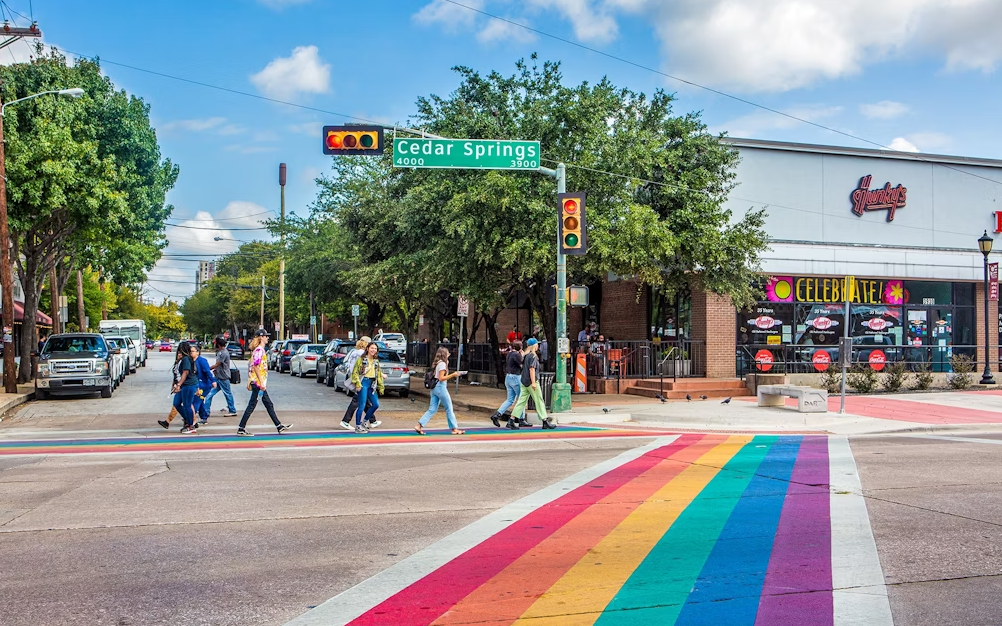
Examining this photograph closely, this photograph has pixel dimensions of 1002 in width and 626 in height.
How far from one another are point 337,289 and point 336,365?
1417 centimetres

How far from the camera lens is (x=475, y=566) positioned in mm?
6152

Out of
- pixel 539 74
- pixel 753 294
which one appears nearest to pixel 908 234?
pixel 753 294

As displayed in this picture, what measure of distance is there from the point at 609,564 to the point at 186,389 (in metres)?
11.2

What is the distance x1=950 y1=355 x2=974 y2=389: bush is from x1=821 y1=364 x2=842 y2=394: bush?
3661 millimetres

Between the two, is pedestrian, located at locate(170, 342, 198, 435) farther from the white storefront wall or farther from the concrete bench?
the white storefront wall

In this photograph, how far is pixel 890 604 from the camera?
5.30 metres

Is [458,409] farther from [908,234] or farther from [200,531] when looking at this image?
[908,234]

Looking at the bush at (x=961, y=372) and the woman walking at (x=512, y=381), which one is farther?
the bush at (x=961, y=372)

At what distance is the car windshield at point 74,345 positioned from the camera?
938 inches

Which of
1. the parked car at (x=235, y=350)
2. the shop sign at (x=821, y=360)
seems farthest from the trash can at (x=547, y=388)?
the parked car at (x=235, y=350)

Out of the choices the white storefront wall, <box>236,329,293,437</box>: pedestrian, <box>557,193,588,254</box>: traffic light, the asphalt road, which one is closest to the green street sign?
<box>557,193,588,254</box>: traffic light

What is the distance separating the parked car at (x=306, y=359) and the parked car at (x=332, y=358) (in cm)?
272

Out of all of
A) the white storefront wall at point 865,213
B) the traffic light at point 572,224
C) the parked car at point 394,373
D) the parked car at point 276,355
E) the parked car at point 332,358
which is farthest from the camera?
the parked car at point 276,355

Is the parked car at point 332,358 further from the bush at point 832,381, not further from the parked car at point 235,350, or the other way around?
the parked car at point 235,350
